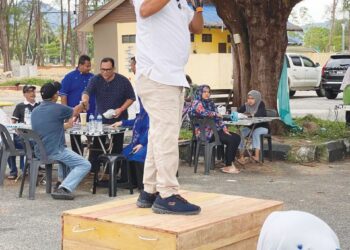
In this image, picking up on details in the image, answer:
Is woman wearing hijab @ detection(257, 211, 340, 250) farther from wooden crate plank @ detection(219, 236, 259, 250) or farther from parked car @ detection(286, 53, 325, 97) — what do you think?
parked car @ detection(286, 53, 325, 97)

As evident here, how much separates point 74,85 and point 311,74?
18.3 m

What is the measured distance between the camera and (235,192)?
8.44m

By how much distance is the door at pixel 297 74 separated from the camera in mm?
26422

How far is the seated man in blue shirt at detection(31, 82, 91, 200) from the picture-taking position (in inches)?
314

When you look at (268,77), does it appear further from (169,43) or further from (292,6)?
(169,43)

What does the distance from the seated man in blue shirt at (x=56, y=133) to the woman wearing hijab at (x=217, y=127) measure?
229cm

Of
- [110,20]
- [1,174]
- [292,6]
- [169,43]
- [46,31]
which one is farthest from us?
[46,31]

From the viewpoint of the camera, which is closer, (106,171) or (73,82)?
(106,171)

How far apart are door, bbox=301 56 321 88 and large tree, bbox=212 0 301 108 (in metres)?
14.7

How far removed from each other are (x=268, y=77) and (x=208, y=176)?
10.8 feet

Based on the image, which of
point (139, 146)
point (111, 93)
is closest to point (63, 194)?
point (139, 146)

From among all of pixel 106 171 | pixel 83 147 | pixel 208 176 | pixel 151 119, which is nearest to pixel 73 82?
pixel 83 147

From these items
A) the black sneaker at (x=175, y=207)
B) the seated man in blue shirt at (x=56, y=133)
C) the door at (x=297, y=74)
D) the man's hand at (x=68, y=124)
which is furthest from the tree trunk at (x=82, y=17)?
the black sneaker at (x=175, y=207)

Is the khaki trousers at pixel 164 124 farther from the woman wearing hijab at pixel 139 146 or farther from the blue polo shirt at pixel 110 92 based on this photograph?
the blue polo shirt at pixel 110 92
